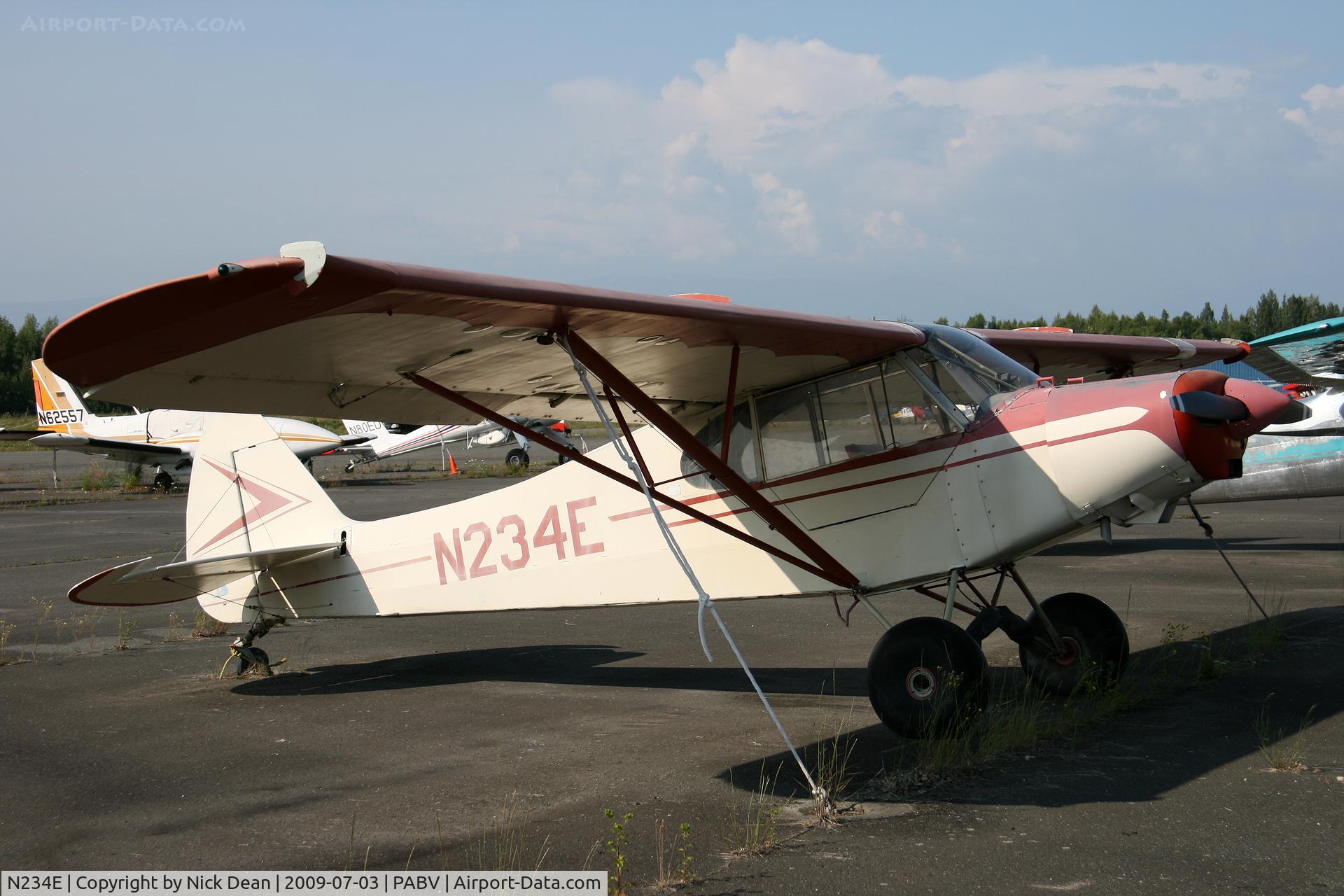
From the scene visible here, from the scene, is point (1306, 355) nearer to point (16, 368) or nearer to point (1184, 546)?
point (1184, 546)

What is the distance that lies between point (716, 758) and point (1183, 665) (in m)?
4.06

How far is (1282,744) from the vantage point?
5547mm

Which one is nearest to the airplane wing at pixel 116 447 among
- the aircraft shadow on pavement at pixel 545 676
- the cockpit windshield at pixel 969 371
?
the aircraft shadow on pavement at pixel 545 676

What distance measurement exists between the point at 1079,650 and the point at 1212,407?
231 cm

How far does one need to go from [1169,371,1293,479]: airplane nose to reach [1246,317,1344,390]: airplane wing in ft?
23.7

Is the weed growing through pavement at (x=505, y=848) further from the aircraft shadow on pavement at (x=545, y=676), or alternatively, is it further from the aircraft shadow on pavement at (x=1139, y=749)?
the aircraft shadow on pavement at (x=545, y=676)

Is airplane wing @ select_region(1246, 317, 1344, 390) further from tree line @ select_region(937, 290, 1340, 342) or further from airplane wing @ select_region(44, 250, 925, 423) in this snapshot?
tree line @ select_region(937, 290, 1340, 342)

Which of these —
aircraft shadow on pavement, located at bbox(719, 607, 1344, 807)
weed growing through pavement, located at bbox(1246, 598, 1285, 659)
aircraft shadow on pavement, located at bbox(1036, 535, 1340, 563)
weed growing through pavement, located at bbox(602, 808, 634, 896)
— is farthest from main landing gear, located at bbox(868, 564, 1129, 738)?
aircraft shadow on pavement, located at bbox(1036, 535, 1340, 563)

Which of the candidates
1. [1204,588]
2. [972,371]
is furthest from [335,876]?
[1204,588]

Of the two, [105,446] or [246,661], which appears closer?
[246,661]

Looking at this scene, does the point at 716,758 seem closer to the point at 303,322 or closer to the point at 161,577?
the point at 303,322

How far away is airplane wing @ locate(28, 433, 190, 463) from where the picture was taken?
32250 millimetres

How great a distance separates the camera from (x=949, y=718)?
563 cm

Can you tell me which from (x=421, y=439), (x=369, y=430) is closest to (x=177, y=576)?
(x=421, y=439)
